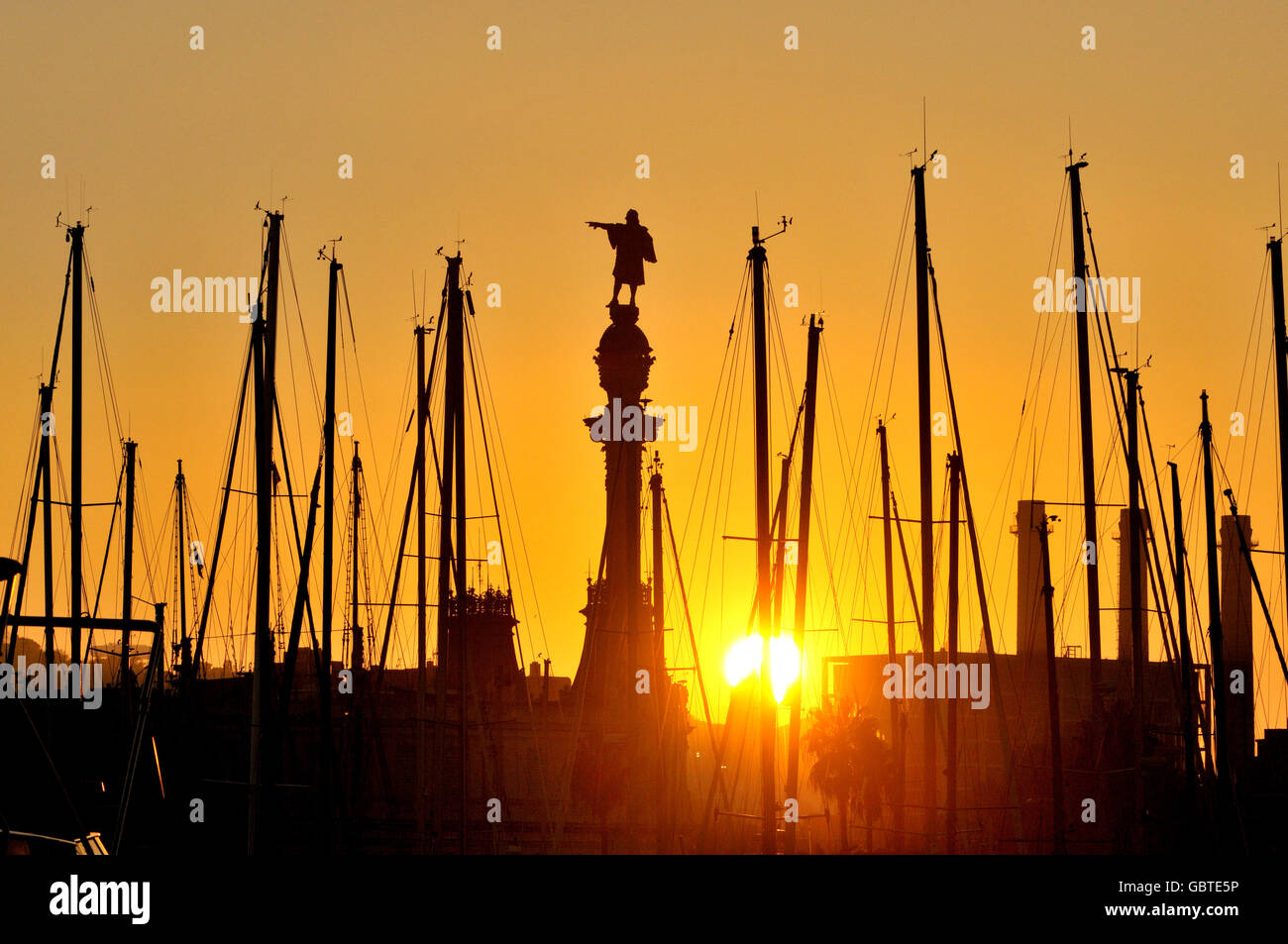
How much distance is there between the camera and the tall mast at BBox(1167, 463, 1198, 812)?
38.7 m

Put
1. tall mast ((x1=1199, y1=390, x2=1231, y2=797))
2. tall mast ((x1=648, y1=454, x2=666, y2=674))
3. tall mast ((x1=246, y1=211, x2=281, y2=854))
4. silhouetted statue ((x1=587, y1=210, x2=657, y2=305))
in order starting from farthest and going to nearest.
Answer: silhouetted statue ((x1=587, y1=210, x2=657, y2=305)) < tall mast ((x1=648, y1=454, x2=666, y2=674)) < tall mast ((x1=1199, y1=390, x2=1231, y2=797)) < tall mast ((x1=246, y1=211, x2=281, y2=854))

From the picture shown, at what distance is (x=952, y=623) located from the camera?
39031 mm

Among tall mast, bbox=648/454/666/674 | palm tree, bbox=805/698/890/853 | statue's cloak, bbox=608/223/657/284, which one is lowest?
palm tree, bbox=805/698/890/853

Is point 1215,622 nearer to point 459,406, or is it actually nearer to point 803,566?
point 803,566

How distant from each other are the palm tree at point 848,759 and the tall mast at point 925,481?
9488 mm

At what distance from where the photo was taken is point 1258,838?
39969 millimetres

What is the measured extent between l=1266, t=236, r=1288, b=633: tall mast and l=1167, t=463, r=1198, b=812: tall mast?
9.56 ft

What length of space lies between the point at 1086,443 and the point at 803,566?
808cm

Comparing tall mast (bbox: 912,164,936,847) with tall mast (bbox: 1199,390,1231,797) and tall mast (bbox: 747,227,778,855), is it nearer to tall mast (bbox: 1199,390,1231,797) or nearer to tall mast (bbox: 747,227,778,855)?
tall mast (bbox: 747,227,778,855)

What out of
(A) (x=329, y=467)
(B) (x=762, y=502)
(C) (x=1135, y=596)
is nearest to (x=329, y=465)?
(A) (x=329, y=467)

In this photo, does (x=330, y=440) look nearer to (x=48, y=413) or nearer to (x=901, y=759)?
(x=48, y=413)

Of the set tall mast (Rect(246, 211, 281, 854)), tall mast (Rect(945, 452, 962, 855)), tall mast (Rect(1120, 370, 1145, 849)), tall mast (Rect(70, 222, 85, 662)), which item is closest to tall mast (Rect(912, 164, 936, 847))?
tall mast (Rect(945, 452, 962, 855))

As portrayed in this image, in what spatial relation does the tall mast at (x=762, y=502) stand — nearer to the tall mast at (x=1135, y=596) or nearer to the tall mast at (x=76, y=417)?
the tall mast at (x=1135, y=596)
